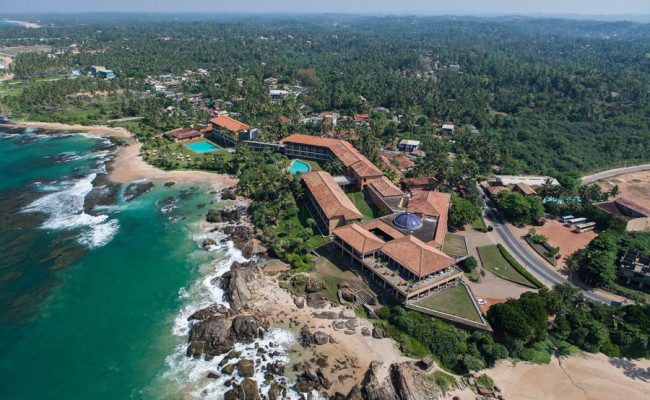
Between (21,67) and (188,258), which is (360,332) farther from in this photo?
(21,67)

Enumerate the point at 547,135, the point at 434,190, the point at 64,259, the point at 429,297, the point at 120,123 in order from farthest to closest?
the point at 120,123, the point at 547,135, the point at 434,190, the point at 64,259, the point at 429,297

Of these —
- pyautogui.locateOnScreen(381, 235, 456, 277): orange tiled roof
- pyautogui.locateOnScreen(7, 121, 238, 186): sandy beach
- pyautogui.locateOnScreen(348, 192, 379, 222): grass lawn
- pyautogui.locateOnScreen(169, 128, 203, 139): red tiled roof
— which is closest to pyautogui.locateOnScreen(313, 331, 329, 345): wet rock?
pyautogui.locateOnScreen(381, 235, 456, 277): orange tiled roof

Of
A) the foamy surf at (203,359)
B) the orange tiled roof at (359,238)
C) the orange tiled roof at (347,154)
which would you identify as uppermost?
the orange tiled roof at (347,154)

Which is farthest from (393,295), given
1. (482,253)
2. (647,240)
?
(647,240)

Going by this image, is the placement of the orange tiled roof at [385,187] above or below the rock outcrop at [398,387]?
above

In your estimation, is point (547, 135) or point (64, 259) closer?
point (64, 259)

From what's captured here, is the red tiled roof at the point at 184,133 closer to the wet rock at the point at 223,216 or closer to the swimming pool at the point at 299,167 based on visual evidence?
the swimming pool at the point at 299,167

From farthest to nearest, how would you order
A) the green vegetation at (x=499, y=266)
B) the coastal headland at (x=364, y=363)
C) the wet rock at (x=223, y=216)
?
1. the wet rock at (x=223, y=216)
2. the green vegetation at (x=499, y=266)
3. the coastal headland at (x=364, y=363)

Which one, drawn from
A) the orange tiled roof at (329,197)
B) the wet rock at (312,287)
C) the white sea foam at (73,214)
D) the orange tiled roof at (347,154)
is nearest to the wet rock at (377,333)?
the wet rock at (312,287)
